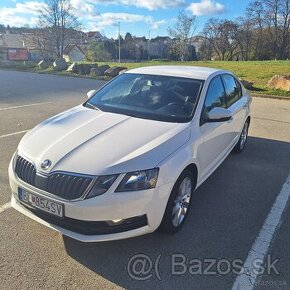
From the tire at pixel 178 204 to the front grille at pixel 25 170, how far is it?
4.03 feet

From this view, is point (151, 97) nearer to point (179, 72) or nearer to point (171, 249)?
point (179, 72)

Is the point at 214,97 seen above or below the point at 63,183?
above

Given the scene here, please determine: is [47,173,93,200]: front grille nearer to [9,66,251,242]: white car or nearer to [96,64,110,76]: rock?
[9,66,251,242]: white car

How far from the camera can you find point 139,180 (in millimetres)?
2719

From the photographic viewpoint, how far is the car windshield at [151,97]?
372 centimetres

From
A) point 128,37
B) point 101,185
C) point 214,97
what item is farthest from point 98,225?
point 128,37

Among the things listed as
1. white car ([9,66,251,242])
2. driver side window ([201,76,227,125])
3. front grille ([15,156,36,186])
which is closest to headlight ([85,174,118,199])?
white car ([9,66,251,242])

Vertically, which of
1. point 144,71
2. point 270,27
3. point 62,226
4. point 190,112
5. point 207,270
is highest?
point 270,27

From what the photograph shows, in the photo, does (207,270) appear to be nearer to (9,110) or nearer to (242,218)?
(242,218)

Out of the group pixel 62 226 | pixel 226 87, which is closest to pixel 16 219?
pixel 62 226

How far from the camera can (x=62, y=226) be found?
2.78 meters

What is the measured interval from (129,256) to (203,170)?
4.51ft

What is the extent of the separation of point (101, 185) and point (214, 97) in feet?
7.25

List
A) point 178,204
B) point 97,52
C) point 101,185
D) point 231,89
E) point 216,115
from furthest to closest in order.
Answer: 1. point 97,52
2. point 231,89
3. point 216,115
4. point 178,204
5. point 101,185
